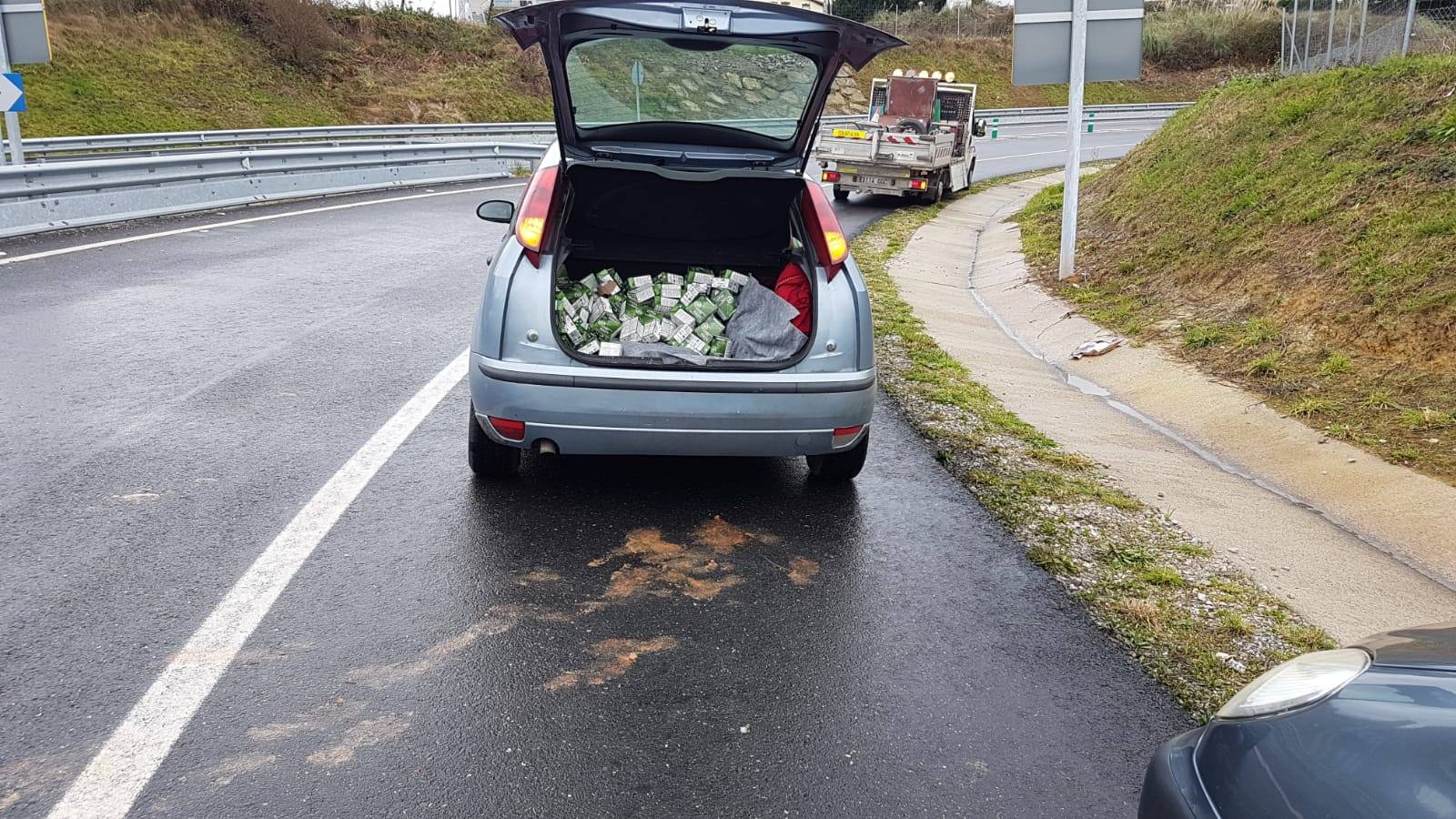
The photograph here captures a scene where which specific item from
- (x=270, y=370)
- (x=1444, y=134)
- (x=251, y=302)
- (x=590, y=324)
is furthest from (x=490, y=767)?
(x=1444, y=134)

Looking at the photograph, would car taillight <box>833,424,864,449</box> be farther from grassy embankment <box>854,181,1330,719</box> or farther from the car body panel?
the car body panel

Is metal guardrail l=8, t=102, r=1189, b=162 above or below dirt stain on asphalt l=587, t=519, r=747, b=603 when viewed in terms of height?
Answer: above

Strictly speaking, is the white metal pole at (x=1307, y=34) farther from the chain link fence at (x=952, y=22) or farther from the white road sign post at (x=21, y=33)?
the chain link fence at (x=952, y=22)

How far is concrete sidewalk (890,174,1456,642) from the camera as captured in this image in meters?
4.68

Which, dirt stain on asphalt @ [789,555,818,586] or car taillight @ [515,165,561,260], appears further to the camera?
car taillight @ [515,165,561,260]

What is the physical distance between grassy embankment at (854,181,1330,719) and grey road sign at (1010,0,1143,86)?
5.61 metres

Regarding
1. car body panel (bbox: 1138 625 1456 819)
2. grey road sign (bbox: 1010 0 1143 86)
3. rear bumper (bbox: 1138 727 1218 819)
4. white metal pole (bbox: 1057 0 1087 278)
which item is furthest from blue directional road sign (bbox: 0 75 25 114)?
car body panel (bbox: 1138 625 1456 819)

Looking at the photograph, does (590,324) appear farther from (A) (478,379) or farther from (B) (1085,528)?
(B) (1085,528)

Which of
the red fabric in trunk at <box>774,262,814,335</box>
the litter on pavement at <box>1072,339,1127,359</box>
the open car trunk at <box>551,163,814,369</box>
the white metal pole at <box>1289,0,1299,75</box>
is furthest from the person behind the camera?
the white metal pole at <box>1289,0,1299,75</box>

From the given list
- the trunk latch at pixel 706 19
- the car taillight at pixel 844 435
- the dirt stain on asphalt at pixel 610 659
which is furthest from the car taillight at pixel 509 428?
the trunk latch at pixel 706 19

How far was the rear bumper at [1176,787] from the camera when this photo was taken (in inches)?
79.4

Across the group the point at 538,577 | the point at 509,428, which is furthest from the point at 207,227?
the point at 538,577

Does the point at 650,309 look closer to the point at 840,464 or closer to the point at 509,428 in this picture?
the point at 509,428

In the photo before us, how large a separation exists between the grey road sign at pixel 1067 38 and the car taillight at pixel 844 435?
26.4 ft
